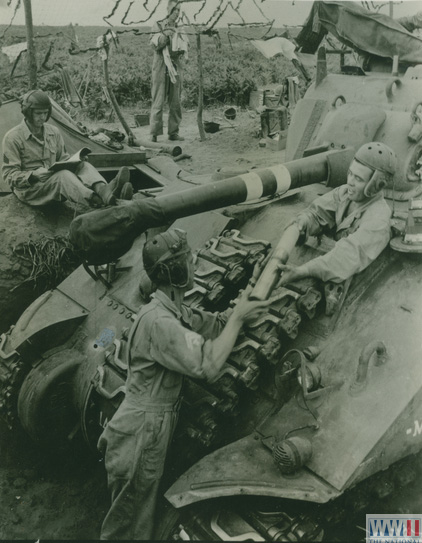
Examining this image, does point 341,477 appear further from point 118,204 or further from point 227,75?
point 227,75

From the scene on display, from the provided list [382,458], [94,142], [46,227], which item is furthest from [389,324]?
[94,142]

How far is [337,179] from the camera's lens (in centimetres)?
545

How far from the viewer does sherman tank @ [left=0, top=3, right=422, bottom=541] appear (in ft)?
12.4

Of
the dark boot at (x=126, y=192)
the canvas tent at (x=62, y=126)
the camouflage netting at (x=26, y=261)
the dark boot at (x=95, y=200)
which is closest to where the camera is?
the dark boot at (x=126, y=192)

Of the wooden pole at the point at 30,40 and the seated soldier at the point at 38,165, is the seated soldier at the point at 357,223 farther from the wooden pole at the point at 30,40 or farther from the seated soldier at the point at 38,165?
the wooden pole at the point at 30,40

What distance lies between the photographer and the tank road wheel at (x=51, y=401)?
5.23 m

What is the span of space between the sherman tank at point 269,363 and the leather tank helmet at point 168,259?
20.7 inches

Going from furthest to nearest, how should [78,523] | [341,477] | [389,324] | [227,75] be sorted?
1. [227,75]
2. [78,523]
3. [389,324]
4. [341,477]

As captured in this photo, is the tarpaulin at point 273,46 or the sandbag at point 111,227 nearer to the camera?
the sandbag at point 111,227

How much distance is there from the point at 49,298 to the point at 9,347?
57 cm

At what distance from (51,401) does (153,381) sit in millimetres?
1693

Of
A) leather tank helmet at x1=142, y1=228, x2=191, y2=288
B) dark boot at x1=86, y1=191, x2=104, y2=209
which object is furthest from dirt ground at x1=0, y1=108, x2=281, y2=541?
leather tank helmet at x1=142, y1=228, x2=191, y2=288

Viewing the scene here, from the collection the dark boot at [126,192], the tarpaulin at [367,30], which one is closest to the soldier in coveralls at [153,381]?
the dark boot at [126,192]

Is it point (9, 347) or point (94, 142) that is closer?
point (9, 347)
